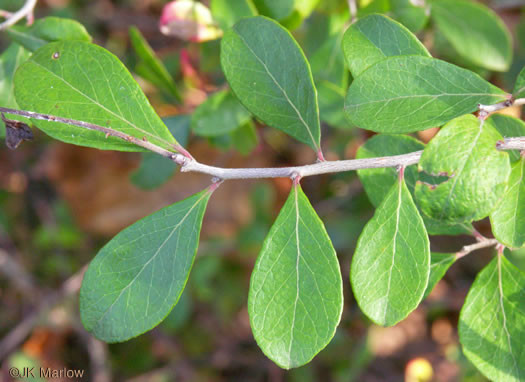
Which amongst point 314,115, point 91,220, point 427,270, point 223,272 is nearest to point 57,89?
point 314,115

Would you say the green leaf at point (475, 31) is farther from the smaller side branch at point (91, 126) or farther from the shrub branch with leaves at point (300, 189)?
the smaller side branch at point (91, 126)

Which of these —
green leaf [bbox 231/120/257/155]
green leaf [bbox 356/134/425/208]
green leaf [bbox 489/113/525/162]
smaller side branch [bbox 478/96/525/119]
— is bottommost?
green leaf [bbox 231/120/257/155]

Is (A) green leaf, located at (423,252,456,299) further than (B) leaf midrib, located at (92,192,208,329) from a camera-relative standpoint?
Yes

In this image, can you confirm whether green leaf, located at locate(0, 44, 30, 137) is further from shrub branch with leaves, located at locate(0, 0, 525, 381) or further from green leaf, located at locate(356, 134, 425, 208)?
green leaf, located at locate(356, 134, 425, 208)

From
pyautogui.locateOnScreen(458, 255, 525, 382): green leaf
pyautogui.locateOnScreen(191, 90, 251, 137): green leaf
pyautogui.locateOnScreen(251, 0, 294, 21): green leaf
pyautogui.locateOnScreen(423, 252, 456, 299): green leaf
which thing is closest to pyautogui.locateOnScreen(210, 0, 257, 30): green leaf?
pyautogui.locateOnScreen(251, 0, 294, 21): green leaf

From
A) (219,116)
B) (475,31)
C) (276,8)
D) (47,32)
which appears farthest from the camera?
(475,31)

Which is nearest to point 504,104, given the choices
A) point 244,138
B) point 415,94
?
point 415,94

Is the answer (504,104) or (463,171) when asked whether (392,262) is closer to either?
(463,171)

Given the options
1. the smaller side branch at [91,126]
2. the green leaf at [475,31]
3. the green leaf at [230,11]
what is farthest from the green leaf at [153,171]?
the green leaf at [475,31]
